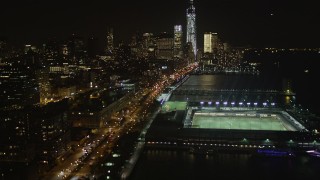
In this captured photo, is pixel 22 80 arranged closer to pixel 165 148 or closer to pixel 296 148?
pixel 165 148

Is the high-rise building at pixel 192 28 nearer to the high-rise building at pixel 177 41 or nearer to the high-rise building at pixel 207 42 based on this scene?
the high-rise building at pixel 177 41

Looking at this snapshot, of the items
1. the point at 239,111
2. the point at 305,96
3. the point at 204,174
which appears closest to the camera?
the point at 204,174

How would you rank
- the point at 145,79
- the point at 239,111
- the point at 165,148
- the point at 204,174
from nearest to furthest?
1. the point at 204,174
2. the point at 165,148
3. the point at 239,111
4. the point at 145,79

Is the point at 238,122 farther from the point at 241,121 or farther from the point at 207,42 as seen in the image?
the point at 207,42

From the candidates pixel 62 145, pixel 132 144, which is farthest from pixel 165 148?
pixel 62 145

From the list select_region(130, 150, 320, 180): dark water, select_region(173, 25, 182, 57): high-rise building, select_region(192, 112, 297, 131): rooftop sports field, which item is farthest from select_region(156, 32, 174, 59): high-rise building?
select_region(130, 150, 320, 180): dark water

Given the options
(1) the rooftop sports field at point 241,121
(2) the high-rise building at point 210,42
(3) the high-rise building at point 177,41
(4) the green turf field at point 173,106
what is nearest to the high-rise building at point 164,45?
(3) the high-rise building at point 177,41

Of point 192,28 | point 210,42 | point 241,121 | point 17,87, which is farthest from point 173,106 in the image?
point 210,42
